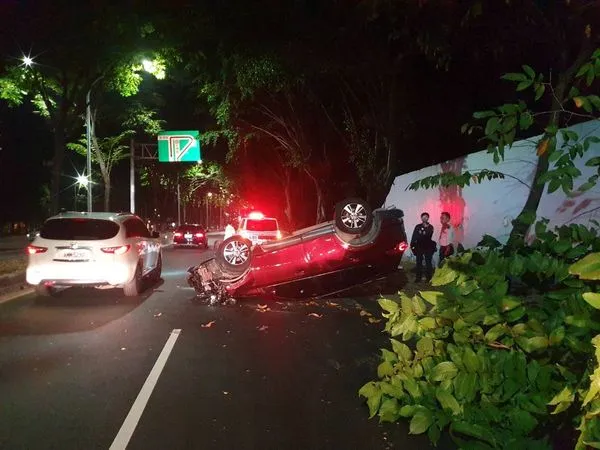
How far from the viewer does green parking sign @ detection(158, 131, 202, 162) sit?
Answer: 31719 millimetres

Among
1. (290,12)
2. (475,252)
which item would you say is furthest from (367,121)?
(475,252)

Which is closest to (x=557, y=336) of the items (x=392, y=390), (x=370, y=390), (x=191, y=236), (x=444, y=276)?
(x=444, y=276)

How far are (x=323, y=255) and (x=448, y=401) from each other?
6086mm

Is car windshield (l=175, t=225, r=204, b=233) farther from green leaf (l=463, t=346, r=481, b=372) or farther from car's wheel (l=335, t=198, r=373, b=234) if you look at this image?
green leaf (l=463, t=346, r=481, b=372)

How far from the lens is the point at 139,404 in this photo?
5383 millimetres

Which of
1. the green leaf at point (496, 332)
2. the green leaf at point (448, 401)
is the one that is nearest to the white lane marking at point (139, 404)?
the green leaf at point (448, 401)

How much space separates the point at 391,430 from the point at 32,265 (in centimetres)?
847

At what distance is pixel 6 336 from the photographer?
8188 mm

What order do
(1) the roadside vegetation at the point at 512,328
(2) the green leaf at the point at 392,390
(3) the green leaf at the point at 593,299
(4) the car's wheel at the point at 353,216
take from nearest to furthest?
(3) the green leaf at the point at 593,299 → (1) the roadside vegetation at the point at 512,328 → (2) the green leaf at the point at 392,390 → (4) the car's wheel at the point at 353,216

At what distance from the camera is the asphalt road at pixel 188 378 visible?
469cm

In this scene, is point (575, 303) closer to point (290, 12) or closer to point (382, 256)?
point (382, 256)

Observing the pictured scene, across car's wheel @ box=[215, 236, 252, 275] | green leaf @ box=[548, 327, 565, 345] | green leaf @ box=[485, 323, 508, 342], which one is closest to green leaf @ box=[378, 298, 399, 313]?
green leaf @ box=[485, 323, 508, 342]

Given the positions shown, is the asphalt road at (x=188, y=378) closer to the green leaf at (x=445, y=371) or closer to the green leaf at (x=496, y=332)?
the green leaf at (x=445, y=371)

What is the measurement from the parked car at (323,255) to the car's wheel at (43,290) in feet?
11.0
